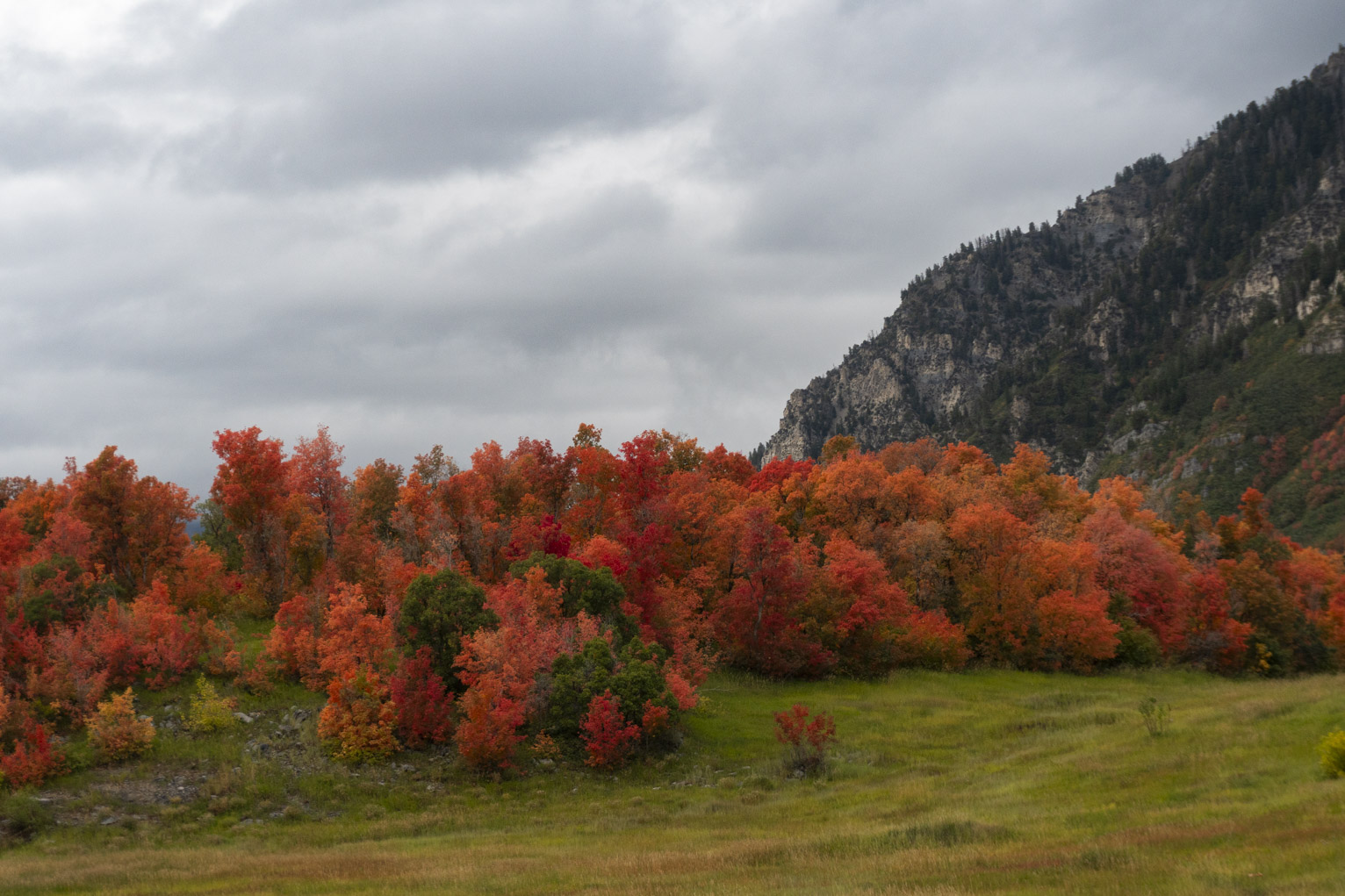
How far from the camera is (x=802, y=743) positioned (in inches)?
1575

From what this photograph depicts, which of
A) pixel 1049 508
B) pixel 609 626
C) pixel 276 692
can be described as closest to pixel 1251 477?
pixel 1049 508

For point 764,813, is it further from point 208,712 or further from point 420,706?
point 208,712

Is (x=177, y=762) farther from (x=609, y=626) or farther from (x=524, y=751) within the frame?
(x=609, y=626)

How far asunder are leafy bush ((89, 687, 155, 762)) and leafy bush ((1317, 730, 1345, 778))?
43.9 m

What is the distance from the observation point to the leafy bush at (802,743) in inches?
1533

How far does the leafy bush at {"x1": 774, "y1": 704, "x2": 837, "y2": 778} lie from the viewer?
38.9 m

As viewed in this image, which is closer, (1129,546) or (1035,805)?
(1035,805)

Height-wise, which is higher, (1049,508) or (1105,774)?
(1049,508)

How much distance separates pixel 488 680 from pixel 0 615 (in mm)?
27209

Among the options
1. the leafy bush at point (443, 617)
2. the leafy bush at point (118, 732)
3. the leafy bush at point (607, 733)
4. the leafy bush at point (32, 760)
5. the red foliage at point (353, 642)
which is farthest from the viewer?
the leafy bush at point (443, 617)

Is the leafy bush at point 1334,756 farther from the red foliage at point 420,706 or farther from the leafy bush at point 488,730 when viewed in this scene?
the red foliage at point 420,706

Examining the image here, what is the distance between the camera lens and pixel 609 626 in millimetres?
46688

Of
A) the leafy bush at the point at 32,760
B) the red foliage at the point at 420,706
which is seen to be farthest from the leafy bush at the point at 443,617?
the leafy bush at the point at 32,760

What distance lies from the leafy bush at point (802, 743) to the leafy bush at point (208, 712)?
88.3ft
